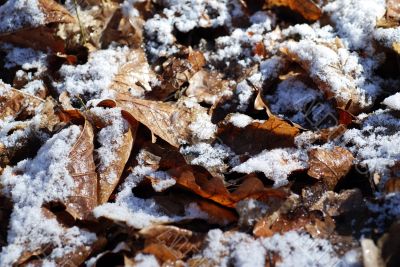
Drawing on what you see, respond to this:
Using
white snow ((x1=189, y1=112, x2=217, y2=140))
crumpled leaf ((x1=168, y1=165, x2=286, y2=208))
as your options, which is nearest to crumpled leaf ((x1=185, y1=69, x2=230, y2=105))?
white snow ((x1=189, y1=112, x2=217, y2=140))

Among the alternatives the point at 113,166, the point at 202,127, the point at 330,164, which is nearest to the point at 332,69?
the point at 330,164

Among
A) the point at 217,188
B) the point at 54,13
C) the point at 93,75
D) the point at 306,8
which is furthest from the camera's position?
the point at 306,8

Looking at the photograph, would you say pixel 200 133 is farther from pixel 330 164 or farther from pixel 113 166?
pixel 330 164

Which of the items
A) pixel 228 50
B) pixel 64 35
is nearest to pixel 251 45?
pixel 228 50

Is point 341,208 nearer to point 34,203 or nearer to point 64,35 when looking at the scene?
point 34,203

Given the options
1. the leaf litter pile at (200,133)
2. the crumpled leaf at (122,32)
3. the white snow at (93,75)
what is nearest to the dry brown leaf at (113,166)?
the leaf litter pile at (200,133)

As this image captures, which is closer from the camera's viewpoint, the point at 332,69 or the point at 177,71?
the point at 332,69

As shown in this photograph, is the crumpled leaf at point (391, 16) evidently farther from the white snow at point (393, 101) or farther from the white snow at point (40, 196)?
the white snow at point (40, 196)
